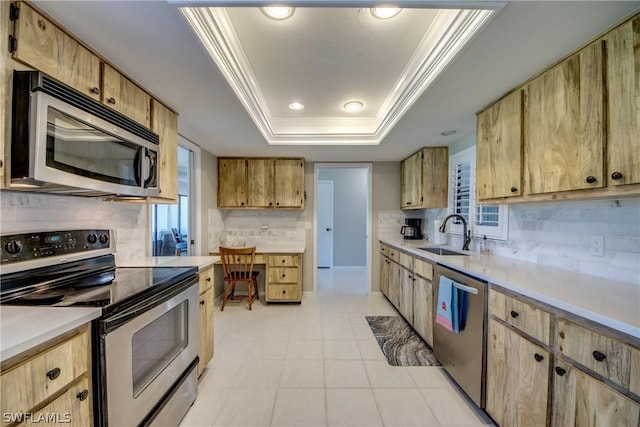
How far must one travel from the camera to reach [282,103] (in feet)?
8.59

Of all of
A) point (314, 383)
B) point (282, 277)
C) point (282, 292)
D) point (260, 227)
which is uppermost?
point (260, 227)

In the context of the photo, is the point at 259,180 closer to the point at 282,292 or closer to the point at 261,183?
the point at 261,183

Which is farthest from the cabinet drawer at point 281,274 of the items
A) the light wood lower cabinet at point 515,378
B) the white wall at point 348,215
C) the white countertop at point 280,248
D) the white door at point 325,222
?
the white wall at point 348,215

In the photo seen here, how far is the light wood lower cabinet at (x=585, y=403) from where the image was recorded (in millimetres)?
910

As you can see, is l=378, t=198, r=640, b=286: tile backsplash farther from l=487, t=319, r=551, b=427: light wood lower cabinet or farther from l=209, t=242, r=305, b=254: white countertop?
l=209, t=242, r=305, b=254: white countertop

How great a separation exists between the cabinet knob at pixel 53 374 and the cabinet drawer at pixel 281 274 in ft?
9.13

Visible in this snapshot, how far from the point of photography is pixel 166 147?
2051 mm

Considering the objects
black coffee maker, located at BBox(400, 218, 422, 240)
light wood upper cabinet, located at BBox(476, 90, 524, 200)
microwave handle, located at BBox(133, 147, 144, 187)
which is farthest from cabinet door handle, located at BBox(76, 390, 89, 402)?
black coffee maker, located at BBox(400, 218, 422, 240)

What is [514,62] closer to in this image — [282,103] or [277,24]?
[277,24]

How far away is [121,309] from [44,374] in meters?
0.30

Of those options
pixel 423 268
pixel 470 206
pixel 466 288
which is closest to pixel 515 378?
pixel 466 288

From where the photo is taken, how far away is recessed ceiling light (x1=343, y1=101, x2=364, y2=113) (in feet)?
8.61

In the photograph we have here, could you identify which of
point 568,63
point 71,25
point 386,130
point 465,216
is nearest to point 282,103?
point 386,130

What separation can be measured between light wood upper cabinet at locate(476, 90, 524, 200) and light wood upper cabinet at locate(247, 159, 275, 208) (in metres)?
2.72
